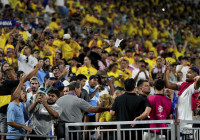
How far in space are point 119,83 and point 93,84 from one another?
1785 millimetres

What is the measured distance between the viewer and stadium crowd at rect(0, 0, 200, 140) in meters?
7.87

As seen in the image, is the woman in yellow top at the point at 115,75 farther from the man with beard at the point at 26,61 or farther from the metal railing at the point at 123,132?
the metal railing at the point at 123,132

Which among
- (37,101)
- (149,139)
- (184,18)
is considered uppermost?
(184,18)

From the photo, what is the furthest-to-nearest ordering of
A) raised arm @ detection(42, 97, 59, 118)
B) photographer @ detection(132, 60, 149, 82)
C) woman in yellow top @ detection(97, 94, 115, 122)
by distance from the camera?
1. photographer @ detection(132, 60, 149, 82)
2. woman in yellow top @ detection(97, 94, 115, 122)
3. raised arm @ detection(42, 97, 59, 118)

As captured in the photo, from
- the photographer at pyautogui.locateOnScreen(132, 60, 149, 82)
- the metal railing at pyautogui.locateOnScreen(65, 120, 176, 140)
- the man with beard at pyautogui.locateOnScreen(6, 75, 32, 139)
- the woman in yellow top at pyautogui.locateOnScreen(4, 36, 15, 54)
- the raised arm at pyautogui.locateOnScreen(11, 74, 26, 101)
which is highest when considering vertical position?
the woman in yellow top at pyautogui.locateOnScreen(4, 36, 15, 54)

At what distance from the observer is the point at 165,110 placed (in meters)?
8.07

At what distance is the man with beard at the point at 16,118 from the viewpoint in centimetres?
753

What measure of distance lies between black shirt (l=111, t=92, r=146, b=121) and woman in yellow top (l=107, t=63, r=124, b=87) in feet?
13.4

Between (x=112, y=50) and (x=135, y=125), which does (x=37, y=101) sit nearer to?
(x=135, y=125)

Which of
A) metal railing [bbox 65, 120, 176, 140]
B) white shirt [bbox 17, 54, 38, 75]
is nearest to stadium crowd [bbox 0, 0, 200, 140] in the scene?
white shirt [bbox 17, 54, 38, 75]

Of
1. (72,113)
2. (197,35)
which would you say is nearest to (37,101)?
(72,113)

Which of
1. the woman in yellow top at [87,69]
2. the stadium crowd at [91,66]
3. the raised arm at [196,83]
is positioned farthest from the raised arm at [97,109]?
the woman in yellow top at [87,69]

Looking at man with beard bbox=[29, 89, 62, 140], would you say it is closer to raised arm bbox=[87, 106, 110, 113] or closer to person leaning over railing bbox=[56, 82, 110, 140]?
person leaning over railing bbox=[56, 82, 110, 140]

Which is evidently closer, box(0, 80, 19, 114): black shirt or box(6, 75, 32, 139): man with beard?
box(6, 75, 32, 139): man with beard
